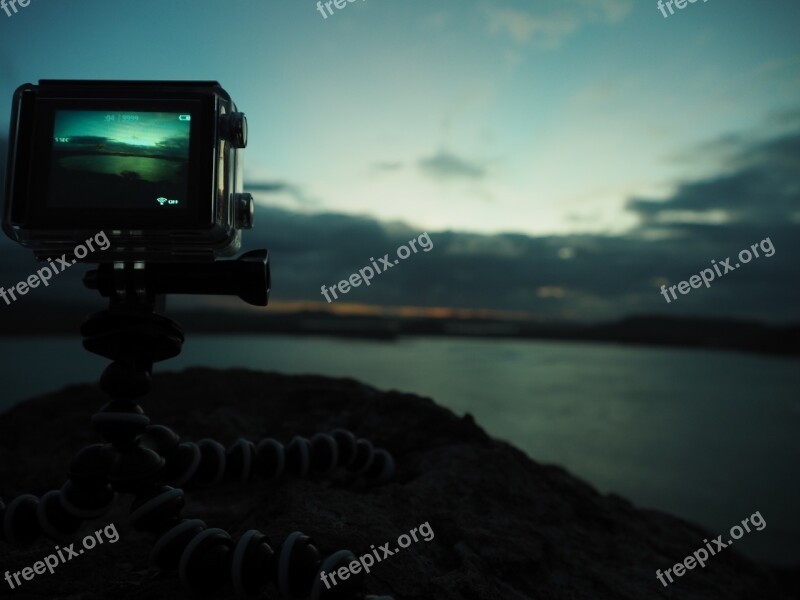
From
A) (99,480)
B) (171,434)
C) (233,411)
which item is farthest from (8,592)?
(233,411)

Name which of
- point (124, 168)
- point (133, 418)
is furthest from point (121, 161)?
point (133, 418)

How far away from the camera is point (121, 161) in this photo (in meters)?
2.02

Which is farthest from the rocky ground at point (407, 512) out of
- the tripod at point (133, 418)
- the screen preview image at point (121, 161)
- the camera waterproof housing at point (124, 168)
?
the screen preview image at point (121, 161)

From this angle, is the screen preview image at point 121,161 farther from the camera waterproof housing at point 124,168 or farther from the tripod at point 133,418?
the tripod at point 133,418

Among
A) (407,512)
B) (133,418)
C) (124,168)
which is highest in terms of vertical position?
(124,168)

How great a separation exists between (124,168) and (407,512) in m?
1.81

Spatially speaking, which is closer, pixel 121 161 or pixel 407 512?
pixel 121 161

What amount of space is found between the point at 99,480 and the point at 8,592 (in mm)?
460

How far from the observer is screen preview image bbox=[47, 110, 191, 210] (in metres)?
2.00

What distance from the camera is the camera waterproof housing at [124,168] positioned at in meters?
1.98

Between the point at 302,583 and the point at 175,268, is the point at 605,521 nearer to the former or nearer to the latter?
the point at 302,583

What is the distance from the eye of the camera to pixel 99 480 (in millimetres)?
2166

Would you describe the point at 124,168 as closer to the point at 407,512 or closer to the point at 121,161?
the point at 121,161

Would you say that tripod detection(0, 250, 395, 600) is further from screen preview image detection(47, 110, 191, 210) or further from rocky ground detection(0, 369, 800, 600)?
screen preview image detection(47, 110, 191, 210)
